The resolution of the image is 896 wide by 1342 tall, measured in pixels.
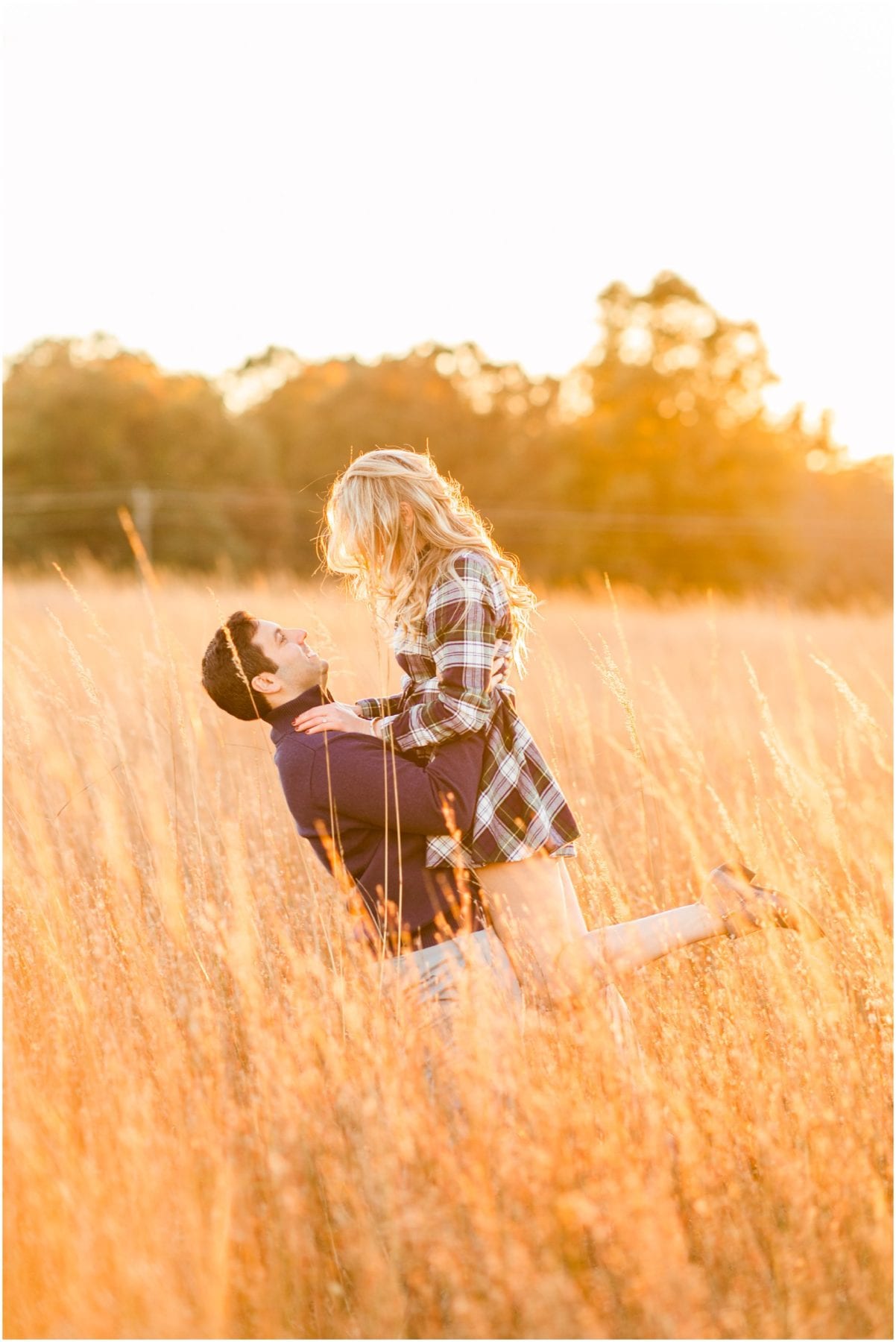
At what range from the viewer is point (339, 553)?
2869 millimetres

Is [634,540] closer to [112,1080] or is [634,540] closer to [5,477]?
[5,477]

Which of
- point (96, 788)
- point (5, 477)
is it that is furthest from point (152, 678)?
point (5, 477)

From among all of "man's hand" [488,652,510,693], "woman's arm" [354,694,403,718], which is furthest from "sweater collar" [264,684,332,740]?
"man's hand" [488,652,510,693]

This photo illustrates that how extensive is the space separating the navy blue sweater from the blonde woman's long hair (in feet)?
1.20

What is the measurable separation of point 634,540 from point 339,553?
2208cm

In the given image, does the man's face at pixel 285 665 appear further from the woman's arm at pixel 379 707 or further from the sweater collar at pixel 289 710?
the woman's arm at pixel 379 707

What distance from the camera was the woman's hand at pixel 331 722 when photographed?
2621mm

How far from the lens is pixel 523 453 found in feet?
88.3

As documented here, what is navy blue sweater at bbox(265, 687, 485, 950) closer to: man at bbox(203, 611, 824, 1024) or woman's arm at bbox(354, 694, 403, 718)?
man at bbox(203, 611, 824, 1024)

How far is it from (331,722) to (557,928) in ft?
2.32

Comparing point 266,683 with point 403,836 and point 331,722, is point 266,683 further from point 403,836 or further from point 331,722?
point 403,836

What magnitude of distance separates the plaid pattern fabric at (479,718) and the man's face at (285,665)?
214 mm

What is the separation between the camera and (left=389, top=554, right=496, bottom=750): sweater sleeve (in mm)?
2555

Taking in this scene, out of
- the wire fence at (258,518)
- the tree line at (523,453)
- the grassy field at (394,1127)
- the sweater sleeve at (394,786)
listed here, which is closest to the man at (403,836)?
the sweater sleeve at (394,786)
